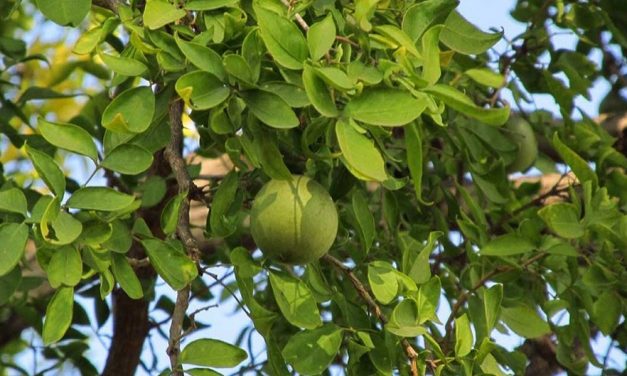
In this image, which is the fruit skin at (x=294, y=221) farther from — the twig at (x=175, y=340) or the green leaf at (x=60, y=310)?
the green leaf at (x=60, y=310)

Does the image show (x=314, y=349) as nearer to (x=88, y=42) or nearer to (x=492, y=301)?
(x=492, y=301)

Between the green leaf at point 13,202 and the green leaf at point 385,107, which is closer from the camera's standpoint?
the green leaf at point 385,107

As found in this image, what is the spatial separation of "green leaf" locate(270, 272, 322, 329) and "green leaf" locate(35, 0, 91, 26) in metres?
0.35

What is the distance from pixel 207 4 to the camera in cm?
144

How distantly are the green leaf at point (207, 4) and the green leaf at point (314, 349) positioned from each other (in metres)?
0.38

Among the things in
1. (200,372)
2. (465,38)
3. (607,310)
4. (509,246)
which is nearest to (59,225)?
(200,372)

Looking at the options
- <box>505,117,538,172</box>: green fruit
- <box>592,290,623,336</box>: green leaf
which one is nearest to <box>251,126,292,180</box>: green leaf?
<box>592,290,623,336</box>: green leaf

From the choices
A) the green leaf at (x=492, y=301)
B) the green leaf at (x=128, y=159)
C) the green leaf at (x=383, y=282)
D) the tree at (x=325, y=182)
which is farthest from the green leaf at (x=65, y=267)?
the green leaf at (x=492, y=301)

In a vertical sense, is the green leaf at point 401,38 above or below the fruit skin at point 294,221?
above

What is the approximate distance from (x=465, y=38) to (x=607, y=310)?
45 centimetres

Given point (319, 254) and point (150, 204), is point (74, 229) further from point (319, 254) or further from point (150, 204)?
point (150, 204)

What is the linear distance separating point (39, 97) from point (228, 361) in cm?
91

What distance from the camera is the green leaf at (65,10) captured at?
1.47m

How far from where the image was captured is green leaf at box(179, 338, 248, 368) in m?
1.43
